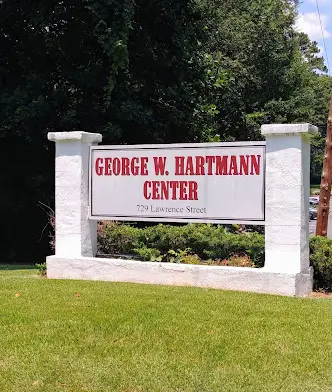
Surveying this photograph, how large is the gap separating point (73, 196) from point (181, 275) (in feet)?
6.64

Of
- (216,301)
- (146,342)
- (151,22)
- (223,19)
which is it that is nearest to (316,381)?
(146,342)

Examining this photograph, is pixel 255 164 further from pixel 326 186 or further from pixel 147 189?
pixel 326 186

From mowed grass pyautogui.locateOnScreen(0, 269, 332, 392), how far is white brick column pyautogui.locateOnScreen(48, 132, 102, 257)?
1.59m

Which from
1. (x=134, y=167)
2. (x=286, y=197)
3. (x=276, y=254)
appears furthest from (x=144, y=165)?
(x=276, y=254)

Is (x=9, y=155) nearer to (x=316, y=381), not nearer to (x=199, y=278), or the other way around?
(x=199, y=278)

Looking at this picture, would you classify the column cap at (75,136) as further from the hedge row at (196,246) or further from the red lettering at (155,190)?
the hedge row at (196,246)

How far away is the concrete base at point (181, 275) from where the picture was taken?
7.02 m

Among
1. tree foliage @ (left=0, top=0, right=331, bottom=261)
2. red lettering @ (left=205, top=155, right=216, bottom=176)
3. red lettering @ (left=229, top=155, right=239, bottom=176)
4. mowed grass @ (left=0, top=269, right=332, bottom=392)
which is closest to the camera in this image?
mowed grass @ (left=0, top=269, right=332, bottom=392)

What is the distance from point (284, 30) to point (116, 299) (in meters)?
26.2

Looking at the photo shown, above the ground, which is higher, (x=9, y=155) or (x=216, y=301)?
(x=9, y=155)

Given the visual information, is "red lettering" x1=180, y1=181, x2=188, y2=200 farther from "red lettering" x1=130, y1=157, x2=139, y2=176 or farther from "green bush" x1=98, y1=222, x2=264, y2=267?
"green bush" x1=98, y1=222, x2=264, y2=267

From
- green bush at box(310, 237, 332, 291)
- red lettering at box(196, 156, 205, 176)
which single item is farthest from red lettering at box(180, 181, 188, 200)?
green bush at box(310, 237, 332, 291)

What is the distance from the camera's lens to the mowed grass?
13.6 ft

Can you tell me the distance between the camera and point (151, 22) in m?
15.4
